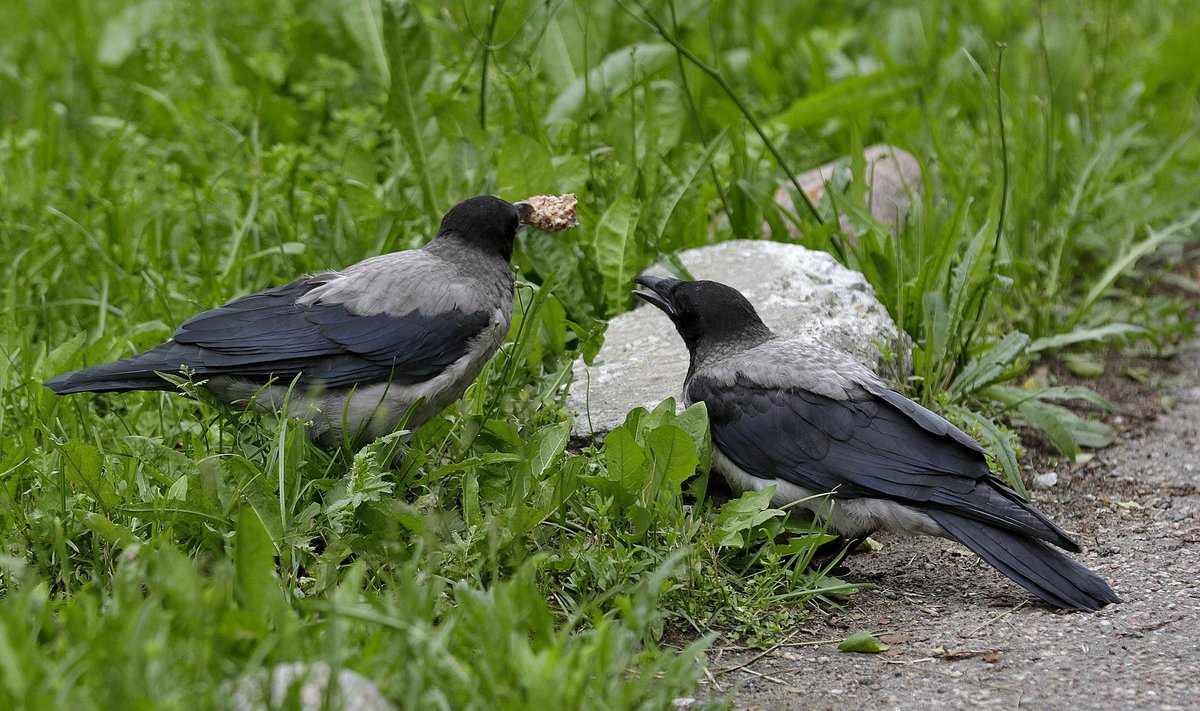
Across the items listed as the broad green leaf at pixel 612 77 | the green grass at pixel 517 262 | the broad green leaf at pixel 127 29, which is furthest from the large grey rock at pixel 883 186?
the broad green leaf at pixel 127 29

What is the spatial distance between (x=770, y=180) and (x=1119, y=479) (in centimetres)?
209

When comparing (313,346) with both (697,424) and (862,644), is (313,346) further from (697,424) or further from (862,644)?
(862,644)

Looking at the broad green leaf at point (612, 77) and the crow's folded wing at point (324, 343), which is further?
the broad green leaf at point (612, 77)

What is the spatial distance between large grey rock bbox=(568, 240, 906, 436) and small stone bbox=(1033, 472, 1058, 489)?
707 mm

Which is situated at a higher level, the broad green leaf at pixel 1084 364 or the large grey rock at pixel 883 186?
the large grey rock at pixel 883 186

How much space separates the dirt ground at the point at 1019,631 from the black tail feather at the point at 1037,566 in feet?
0.15

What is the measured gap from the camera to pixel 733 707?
302 centimetres

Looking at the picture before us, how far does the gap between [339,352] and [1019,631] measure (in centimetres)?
223

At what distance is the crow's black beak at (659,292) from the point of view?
15.1 feet

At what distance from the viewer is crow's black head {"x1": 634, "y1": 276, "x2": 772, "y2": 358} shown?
439cm

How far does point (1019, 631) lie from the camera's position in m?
3.46

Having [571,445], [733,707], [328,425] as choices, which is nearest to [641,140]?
[571,445]

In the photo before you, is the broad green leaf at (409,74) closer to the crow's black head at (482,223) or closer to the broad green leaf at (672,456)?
the crow's black head at (482,223)

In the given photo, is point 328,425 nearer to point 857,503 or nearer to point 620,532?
point 620,532
